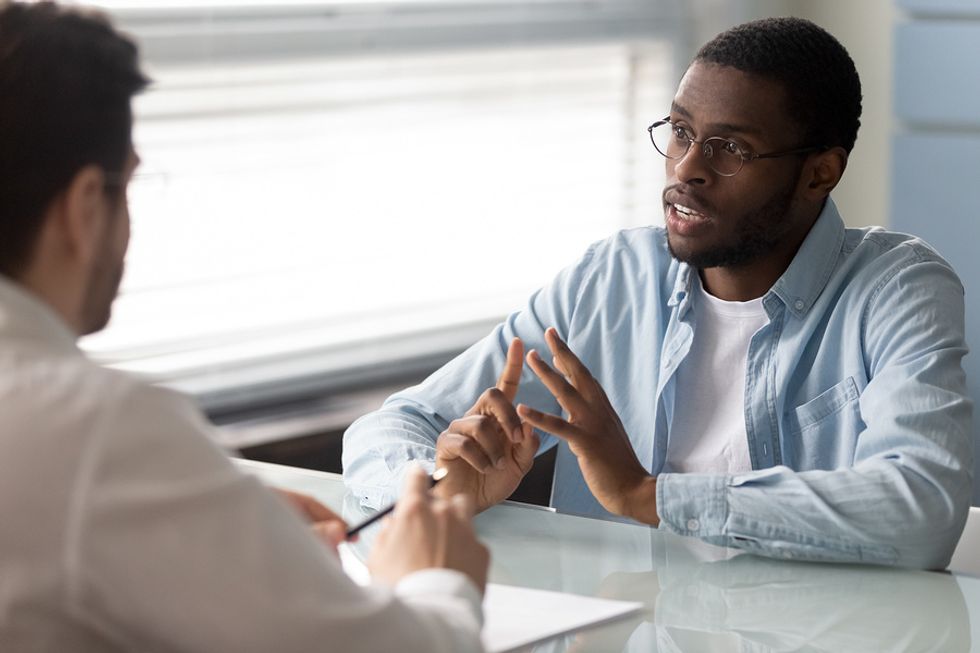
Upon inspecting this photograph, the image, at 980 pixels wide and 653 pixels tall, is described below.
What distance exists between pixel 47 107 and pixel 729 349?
134cm

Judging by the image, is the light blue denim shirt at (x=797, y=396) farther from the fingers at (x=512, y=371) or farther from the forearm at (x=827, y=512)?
the fingers at (x=512, y=371)

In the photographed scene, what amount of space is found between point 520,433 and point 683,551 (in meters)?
0.29

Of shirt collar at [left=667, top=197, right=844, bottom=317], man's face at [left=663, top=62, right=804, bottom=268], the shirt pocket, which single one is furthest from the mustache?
the shirt pocket

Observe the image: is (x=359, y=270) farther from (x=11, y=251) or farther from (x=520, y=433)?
(x=11, y=251)

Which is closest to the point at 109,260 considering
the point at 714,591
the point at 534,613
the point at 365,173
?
the point at 534,613

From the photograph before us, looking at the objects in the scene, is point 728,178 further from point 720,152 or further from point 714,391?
point 714,391

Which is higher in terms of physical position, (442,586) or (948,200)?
(442,586)

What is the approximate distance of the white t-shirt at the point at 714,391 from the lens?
2008 millimetres

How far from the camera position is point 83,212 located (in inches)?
37.7

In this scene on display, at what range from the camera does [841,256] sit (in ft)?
6.76

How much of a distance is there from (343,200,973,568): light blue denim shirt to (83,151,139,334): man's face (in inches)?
32.3

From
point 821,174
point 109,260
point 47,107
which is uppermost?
point 47,107

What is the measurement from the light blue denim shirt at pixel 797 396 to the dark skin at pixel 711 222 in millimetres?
58

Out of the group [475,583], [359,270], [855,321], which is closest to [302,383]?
[359,270]
